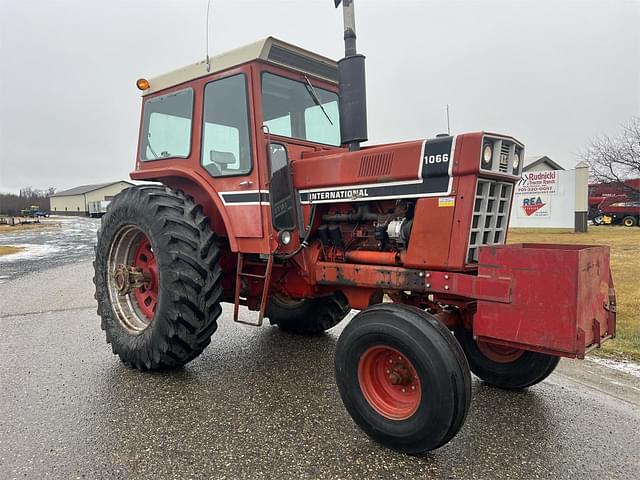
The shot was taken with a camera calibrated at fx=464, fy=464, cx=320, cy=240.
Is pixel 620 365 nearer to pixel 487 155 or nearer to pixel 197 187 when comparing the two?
pixel 487 155

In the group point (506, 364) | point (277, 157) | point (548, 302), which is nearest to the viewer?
point (548, 302)

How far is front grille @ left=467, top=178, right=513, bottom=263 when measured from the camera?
9.83 ft

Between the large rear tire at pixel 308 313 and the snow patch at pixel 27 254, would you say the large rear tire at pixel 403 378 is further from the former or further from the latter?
the snow patch at pixel 27 254

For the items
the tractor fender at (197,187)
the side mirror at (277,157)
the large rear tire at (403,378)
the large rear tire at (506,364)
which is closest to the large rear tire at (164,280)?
the tractor fender at (197,187)

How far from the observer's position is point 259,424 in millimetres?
3064

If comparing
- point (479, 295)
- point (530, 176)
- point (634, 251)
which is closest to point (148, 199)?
point (479, 295)

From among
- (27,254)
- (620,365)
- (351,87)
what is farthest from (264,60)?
(27,254)

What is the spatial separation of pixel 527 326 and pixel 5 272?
11.9 meters

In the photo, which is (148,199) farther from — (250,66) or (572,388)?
(572,388)

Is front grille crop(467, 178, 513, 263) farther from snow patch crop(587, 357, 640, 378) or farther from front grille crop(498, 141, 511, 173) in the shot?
snow patch crop(587, 357, 640, 378)

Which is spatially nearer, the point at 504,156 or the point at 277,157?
the point at 504,156

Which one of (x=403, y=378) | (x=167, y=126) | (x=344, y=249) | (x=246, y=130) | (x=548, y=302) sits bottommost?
(x=403, y=378)

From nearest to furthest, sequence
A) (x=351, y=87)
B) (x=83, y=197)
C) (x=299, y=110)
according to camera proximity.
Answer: (x=351, y=87), (x=299, y=110), (x=83, y=197)

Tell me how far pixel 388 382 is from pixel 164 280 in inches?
75.6
